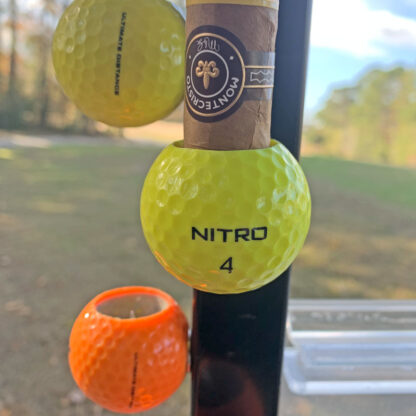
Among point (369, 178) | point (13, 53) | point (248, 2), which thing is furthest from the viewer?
point (13, 53)

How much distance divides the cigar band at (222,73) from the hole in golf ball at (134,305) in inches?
11.6

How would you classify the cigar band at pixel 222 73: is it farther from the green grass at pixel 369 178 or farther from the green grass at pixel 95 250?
the green grass at pixel 369 178

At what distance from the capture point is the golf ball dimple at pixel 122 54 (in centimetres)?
39

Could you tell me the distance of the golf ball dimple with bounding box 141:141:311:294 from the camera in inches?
13.2

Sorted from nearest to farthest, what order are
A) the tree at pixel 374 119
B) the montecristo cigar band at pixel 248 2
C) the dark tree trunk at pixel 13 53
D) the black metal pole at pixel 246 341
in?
the montecristo cigar band at pixel 248 2 < the black metal pole at pixel 246 341 < the tree at pixel 374 119 < the dark tree trunk at pixel 13 53

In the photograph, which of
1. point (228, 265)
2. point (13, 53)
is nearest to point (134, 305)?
point (228, 265)

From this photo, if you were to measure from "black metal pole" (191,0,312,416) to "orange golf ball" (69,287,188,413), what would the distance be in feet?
0.11

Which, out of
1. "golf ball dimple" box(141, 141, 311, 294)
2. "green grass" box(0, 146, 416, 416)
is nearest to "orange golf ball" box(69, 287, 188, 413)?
"golf ball dimple" box(141, 141, 311, 294)

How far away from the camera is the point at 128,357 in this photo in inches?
18.6

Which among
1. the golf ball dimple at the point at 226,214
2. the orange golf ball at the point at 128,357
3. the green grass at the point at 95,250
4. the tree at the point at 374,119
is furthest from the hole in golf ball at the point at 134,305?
the tree at the point at 374,119

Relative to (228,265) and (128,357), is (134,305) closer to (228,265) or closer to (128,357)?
(128,357)

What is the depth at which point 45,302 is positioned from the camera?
177 cm

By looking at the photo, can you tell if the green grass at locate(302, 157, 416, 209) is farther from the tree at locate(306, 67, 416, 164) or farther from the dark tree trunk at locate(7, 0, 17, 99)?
the dark tree trunk at locate(7, 0, 17, 99)

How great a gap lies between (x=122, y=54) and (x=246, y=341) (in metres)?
0.35
